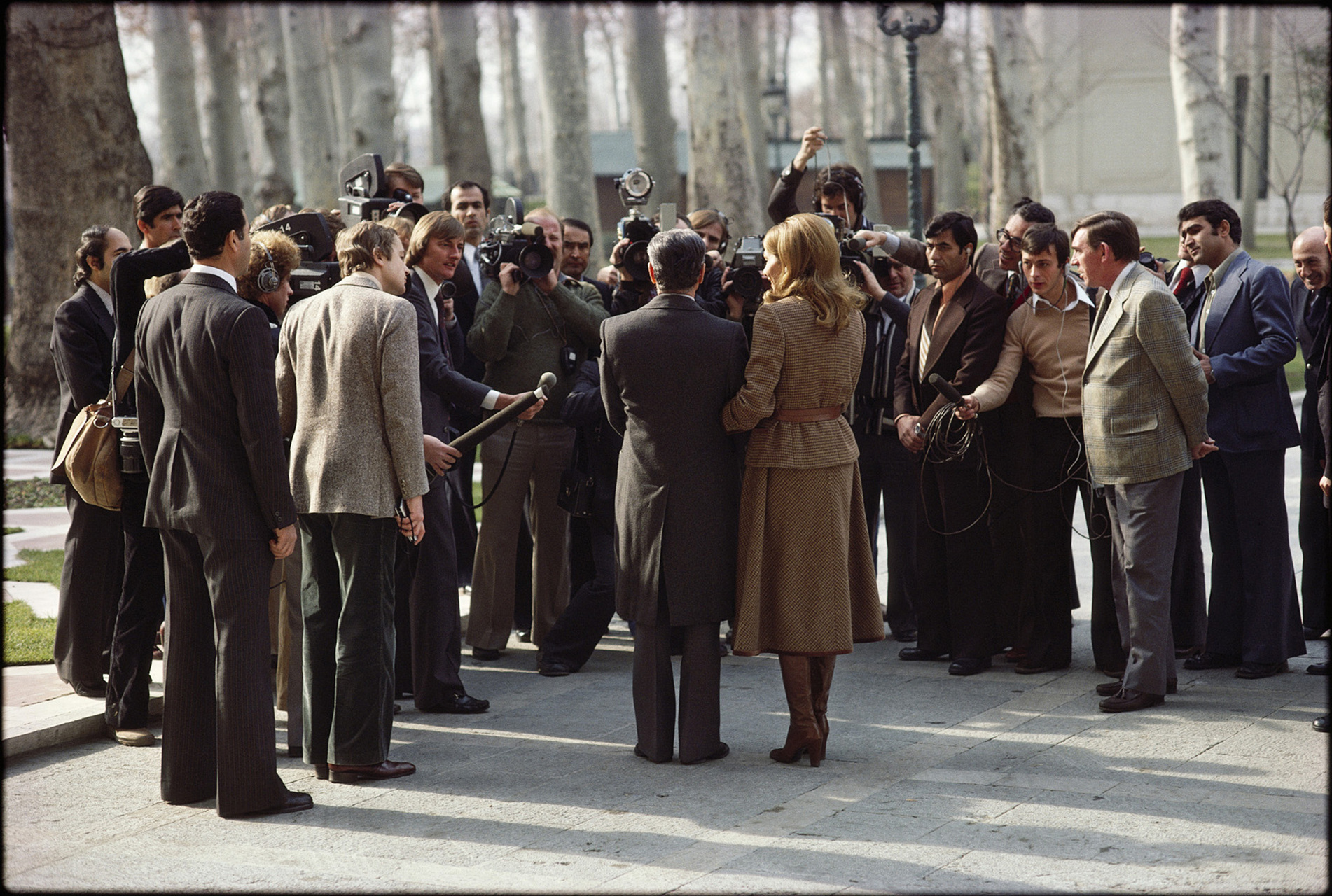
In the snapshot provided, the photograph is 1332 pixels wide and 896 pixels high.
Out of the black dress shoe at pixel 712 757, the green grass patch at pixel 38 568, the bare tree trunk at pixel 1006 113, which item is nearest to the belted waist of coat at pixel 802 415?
the black dress shoe at pixel 712 757

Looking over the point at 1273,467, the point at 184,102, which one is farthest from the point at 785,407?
the point at 184,102

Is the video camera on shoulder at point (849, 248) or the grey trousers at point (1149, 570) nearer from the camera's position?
the grey trousers at point (1149, 570)

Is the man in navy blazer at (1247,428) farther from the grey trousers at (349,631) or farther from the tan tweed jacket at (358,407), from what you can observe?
the grey trousers at (349,631)

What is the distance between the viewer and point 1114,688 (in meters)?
6.05

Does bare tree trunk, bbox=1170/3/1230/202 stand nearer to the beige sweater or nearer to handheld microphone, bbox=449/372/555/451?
the beige sweater

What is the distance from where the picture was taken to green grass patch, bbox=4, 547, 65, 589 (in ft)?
28.0

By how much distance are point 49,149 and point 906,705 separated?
34.7 ft

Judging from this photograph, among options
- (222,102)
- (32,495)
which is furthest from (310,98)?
(32,495)

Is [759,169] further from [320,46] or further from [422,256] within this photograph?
[422,256]

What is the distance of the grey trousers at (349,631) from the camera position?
4.97 metres

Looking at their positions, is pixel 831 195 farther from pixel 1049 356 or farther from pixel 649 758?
pixel 649 758

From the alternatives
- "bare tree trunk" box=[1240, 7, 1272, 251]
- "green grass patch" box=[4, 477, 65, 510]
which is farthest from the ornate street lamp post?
"bare tree trunk" box=[1240, 7, 1272, 251]

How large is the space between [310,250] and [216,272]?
128 centimetres

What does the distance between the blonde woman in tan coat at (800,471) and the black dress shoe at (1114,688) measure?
149 cm
